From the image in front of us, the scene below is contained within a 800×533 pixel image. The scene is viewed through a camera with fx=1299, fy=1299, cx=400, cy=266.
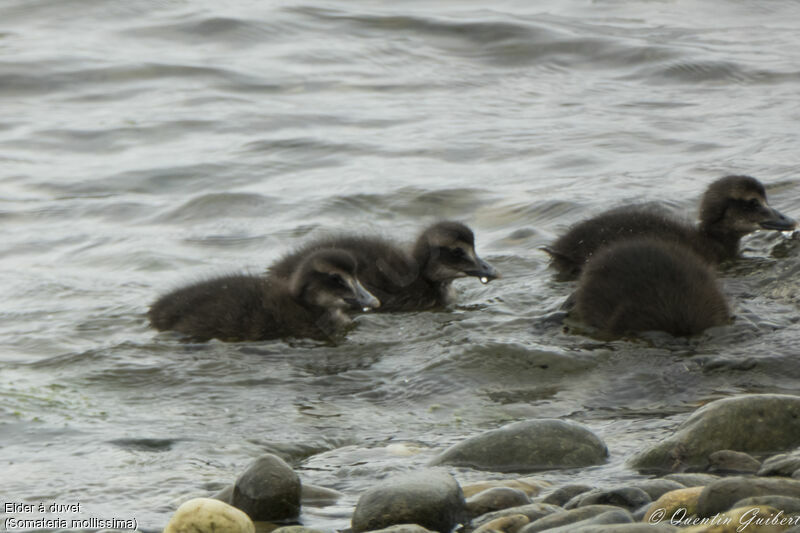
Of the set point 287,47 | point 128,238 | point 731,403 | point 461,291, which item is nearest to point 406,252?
point 461,291

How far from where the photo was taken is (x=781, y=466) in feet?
15.7

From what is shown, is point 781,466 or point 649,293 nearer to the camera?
point 781,466

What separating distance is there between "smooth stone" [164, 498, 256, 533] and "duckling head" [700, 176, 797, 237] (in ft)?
18.0

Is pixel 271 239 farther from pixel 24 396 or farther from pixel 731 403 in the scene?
pixel 731 403

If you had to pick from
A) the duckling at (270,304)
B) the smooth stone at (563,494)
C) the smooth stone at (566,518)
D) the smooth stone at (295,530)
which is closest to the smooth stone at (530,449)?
the smooth stone at (563,494)

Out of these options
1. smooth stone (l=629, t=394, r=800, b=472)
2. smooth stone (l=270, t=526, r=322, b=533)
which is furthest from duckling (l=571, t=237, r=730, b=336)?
smooth stone (l=270, t=526, r=322, b=533)

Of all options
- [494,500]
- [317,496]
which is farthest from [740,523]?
[317,496]

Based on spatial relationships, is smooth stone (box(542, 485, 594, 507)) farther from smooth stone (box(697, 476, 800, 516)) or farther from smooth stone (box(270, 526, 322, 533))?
smooth stone (box(270, 526, 322, 533))

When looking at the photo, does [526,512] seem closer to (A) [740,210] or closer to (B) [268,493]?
(B) [268,493]

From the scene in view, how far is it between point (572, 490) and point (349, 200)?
6.75 meters

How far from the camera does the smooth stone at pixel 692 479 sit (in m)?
4.78

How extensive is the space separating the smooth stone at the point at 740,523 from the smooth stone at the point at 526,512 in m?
0.64

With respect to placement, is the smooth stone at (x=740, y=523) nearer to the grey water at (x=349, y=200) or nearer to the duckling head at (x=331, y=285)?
the grey water at (x=349, y=200)

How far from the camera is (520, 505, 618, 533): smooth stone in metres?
4.34
